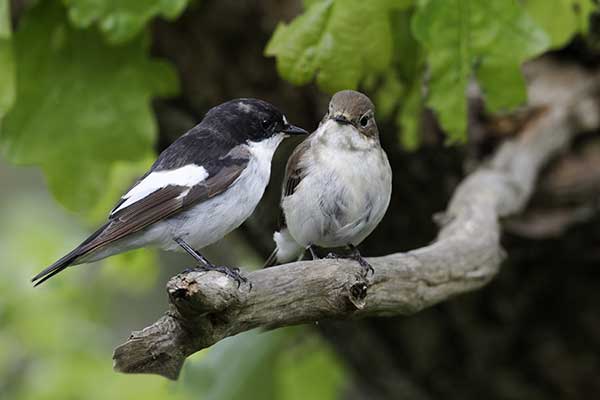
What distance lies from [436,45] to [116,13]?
1325mm

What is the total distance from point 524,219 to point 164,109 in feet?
6.75

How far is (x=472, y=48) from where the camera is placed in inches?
142

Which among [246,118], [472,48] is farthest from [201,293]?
[472,48]

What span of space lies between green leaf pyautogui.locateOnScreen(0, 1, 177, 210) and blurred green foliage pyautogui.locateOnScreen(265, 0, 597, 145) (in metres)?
0.95

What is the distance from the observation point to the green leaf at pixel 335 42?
11.9ft

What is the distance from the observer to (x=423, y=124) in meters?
4.97

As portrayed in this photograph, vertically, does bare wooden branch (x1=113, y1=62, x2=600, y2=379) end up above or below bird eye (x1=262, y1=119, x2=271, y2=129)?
below

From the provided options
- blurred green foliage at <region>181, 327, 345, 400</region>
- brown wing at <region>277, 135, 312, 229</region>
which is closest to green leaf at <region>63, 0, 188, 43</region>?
brown wing at <region>277, 135, 312, 229</region>

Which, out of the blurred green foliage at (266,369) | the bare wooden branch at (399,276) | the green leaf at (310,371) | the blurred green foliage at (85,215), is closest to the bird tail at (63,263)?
the bare wooden branch at (399,276)

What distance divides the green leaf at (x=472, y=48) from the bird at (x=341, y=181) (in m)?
Result: 0.31

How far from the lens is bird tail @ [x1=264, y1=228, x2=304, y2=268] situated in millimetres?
3999

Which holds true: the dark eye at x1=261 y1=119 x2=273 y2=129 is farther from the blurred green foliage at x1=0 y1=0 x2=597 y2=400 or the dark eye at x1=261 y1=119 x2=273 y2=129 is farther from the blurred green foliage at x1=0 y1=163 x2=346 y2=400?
the blurred green foliage at x1=0 y1=163 x2=346 y2=400

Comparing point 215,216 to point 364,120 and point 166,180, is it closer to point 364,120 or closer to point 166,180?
point 166,180

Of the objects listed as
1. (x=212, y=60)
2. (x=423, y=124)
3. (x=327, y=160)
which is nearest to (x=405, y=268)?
(x=327, y=160)
